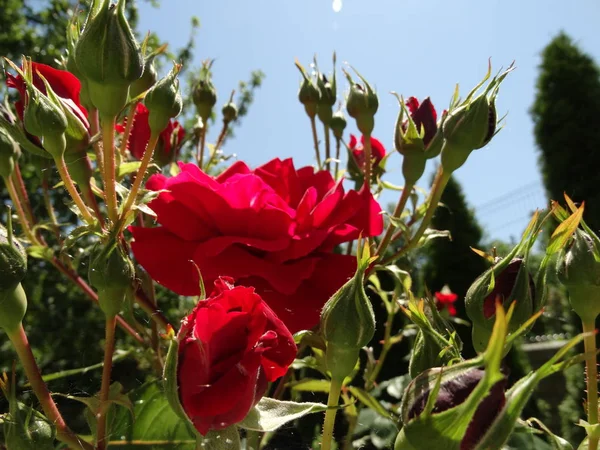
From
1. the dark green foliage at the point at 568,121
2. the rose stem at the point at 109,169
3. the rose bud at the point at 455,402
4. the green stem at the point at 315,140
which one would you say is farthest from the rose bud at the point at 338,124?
the dark green foliage at the point at 568,121

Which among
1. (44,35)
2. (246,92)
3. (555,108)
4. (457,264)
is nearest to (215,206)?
(246,92)

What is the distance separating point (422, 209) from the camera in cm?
46

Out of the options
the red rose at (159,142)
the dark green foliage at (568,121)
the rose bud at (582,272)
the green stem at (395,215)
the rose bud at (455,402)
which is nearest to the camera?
the rose bud at (455,402)

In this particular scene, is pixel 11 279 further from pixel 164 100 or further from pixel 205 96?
pixel 205 96

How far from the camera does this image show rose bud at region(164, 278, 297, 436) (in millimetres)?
224

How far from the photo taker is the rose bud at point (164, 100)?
0.37 meters

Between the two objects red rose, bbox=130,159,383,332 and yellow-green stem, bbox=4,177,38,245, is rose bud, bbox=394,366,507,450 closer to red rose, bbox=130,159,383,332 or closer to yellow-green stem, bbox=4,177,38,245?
red rose, bbox=130,159,383,332

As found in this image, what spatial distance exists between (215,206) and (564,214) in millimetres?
215

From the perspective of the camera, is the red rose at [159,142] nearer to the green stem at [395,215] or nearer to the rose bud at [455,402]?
the green stem at [395,215]

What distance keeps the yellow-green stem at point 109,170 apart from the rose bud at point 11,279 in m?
0.07

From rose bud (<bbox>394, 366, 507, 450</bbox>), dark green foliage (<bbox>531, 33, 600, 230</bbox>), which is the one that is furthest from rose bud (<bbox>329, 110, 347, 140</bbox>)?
dark green foliage (<bbox>531, 33, 600, 230</bbox>)

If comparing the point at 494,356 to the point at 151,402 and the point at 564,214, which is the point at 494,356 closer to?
the point at 564,214

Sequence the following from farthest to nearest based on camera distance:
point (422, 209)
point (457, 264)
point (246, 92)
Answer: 1. point (457, 264)
2. point (246, 92)
3. point (422, 209)

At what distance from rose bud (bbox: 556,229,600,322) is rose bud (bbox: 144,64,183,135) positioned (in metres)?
0.24
